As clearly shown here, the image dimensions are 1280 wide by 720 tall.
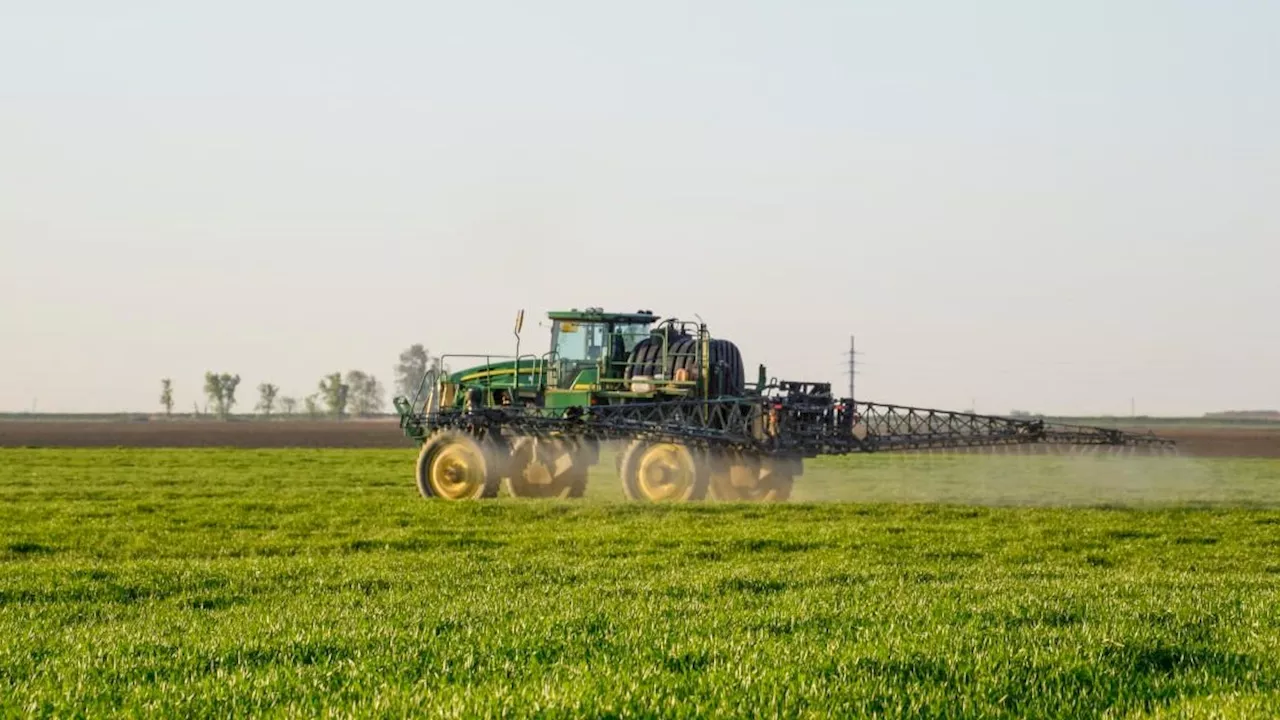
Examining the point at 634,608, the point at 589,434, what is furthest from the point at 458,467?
the point at 634,608

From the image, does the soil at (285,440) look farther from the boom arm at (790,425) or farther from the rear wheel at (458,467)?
the rear wheel at (458,467)

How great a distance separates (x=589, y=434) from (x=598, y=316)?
11.3ft

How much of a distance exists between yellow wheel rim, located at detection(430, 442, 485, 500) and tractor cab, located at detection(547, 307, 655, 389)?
2.98m

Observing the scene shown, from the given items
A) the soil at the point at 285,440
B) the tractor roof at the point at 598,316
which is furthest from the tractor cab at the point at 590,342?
the soil at the point at 285,440

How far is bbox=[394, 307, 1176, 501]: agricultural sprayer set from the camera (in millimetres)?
30750

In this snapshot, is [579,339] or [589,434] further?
[579,339]

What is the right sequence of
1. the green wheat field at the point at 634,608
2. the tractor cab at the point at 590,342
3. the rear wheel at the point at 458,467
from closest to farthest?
the green wheat field at the point at 634,608 < the rear wheel at the point at 458,467 < the tractor cab at the point at 590,342

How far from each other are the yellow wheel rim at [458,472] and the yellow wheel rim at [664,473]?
12.6ft

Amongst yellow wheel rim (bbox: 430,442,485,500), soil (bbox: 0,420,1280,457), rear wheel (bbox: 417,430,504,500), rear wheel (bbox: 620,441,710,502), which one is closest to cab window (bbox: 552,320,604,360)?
rear wheel (bbox: 417,430,504,500)

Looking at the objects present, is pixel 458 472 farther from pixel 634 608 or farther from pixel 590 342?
pixel 634 608

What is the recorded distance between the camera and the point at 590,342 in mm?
34156

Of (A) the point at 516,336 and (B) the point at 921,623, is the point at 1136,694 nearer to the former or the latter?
(B) the point at 921,623

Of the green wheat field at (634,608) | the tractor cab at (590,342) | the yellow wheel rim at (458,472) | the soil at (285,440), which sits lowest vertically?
the green wheat field at (634,608)

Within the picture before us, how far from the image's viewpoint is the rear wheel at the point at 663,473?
30469 mm
